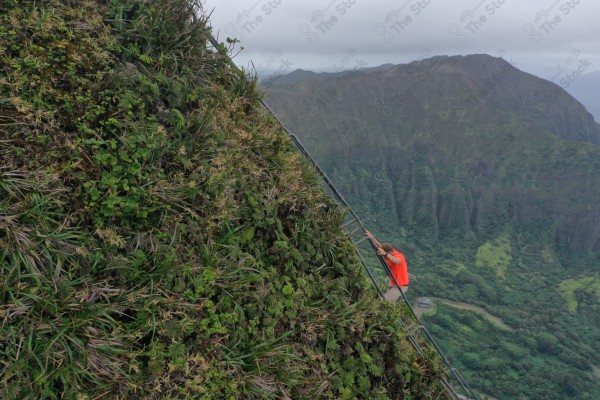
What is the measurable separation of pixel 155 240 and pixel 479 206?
154 metres

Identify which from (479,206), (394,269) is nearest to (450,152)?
(479,206)

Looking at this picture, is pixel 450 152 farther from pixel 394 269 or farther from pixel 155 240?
pixel 155 240

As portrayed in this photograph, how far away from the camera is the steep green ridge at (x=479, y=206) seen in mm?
74188

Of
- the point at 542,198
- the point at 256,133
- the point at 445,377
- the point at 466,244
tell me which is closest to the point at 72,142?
the point at 256,133

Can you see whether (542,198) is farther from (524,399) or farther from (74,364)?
(74,364)

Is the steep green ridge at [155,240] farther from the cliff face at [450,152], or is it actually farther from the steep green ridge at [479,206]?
the cliff face at [450,152]

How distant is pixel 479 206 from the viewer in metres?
143

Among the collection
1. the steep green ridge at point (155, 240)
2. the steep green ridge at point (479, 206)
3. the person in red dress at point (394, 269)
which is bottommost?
the steep green ridge at point (479, 206)

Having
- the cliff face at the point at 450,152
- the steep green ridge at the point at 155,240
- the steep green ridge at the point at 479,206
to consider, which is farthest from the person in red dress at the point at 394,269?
the cliff face at the point at 450,152

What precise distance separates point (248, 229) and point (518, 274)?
12425cm

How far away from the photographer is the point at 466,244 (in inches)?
4980

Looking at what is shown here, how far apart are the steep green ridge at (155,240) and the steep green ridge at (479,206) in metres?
58.4

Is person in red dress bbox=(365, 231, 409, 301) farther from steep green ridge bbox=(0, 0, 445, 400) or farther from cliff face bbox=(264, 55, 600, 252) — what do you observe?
cliff face bbox=(264, 55, 600, 252)

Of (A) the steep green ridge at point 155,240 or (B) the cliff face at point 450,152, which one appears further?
(B) the cliff face at point 450,152
